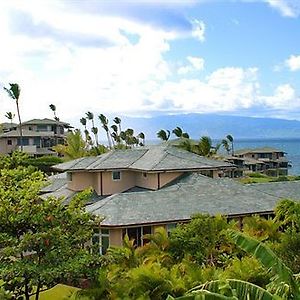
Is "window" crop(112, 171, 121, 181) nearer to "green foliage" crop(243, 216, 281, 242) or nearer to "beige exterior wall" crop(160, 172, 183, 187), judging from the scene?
"beige exterior wall" crop(160, 172, 183, 187)

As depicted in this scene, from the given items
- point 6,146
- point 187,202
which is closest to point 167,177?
point 187,202

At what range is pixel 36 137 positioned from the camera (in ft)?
247

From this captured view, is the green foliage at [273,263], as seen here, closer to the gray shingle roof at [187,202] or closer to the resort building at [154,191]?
the resort building at [154,191]

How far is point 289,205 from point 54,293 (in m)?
10.8

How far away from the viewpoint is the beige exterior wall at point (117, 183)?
3622cm

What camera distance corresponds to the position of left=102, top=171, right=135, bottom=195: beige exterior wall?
3622 centimetres

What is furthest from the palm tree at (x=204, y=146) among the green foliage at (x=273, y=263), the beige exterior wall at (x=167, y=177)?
the green foliage at (x=273, y=263)

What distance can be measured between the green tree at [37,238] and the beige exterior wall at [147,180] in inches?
665

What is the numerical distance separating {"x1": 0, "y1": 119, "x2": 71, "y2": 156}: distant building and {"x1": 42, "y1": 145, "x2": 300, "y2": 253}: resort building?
32.6 meters

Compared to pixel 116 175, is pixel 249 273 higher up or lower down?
lower down

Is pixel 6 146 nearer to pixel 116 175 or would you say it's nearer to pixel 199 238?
pixel 116 175

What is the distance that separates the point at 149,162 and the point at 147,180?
126cm

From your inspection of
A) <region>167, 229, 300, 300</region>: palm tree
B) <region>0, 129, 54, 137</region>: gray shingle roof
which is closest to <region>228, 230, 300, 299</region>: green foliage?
<region>167, 229, 300, 300</region>: palm tree

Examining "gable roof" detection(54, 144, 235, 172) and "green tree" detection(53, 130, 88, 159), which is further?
"green tree" detection(53, 130, 88, 159)
